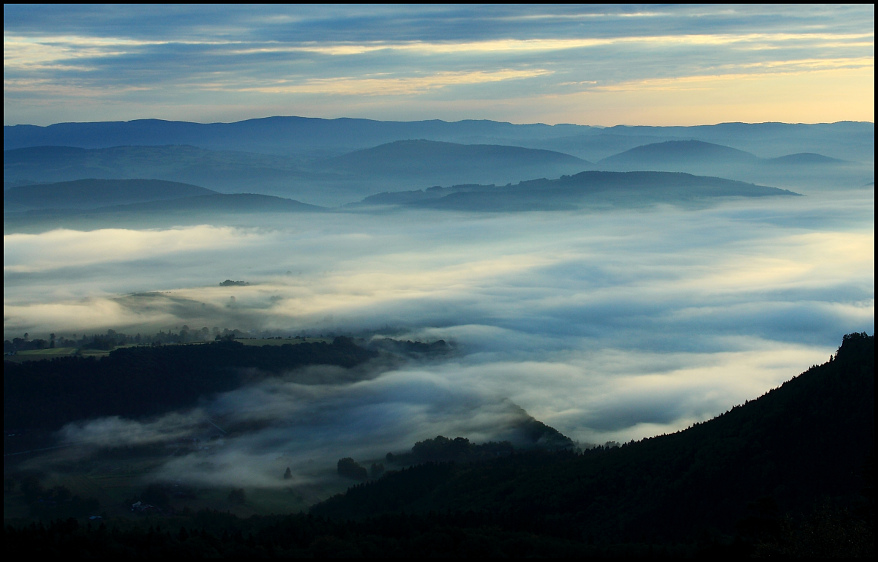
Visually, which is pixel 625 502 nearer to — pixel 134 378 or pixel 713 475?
pixel 713 475

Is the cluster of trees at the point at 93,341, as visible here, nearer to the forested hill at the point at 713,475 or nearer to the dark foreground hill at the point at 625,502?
the dark foreground hill at the point at 625,502

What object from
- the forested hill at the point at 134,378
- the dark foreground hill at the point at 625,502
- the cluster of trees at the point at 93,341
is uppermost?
the cluster of trees at the point at 93,341

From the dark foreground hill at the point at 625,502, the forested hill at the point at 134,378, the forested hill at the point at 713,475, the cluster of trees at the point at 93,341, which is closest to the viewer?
the dark foreground hill at the point at 625,502

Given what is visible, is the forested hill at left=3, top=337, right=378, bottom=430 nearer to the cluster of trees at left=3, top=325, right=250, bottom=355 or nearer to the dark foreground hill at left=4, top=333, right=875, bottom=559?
the cluster of trees at left=3, top=325, right=250, bottom=355

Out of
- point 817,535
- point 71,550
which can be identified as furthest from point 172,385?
point 817,535

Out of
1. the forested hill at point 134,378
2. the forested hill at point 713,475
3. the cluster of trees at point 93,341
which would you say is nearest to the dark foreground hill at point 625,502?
the forested hill at point 713,475

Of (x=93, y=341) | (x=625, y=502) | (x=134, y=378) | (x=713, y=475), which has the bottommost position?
(x=625, y=502)

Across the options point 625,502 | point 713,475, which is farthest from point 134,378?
point 713,475

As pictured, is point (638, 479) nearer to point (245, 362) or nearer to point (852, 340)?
point (852, 340)
